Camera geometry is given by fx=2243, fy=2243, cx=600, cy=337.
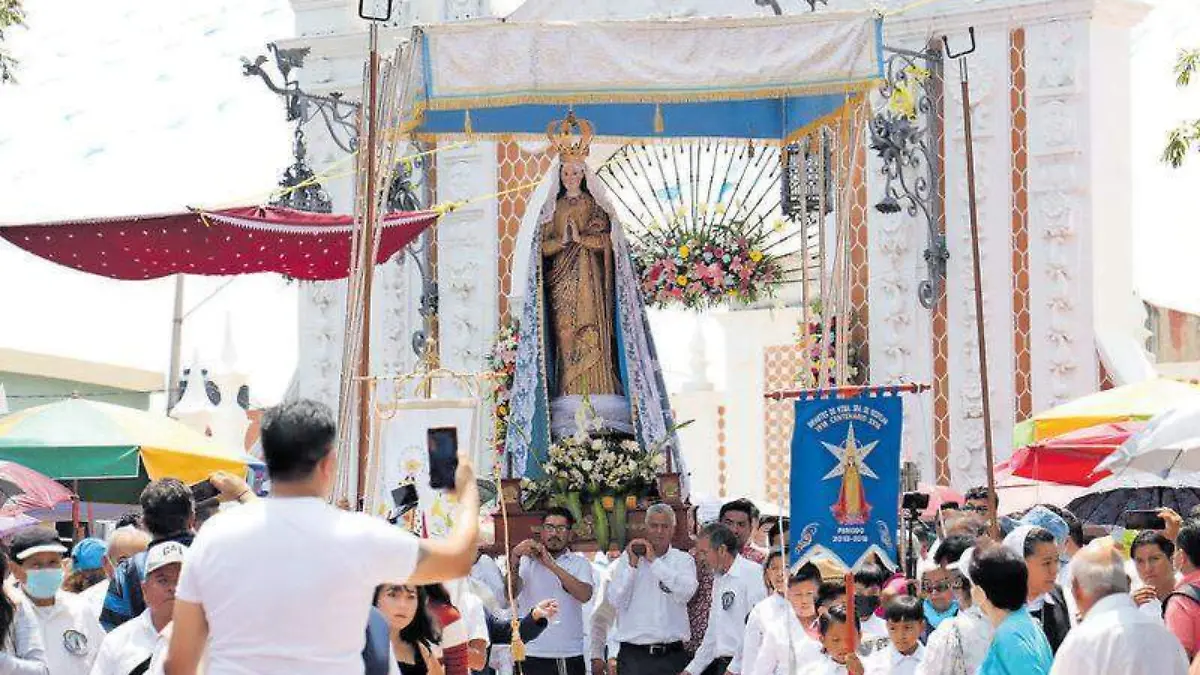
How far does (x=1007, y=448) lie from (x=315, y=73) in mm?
7480

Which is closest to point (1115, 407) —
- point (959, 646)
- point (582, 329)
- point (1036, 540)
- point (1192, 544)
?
point (582, 329)

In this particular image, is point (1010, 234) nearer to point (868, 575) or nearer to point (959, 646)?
point (868, 575)

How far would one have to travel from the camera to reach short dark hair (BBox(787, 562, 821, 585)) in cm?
1039

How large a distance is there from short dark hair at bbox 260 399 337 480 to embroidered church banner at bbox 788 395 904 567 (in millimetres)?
5433

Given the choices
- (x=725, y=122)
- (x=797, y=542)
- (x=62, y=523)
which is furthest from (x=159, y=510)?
(x=62, y=523)

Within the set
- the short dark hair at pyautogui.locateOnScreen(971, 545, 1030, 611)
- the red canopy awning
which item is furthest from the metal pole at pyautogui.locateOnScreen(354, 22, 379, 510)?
the red canopy awning

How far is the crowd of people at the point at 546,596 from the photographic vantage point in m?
5.48

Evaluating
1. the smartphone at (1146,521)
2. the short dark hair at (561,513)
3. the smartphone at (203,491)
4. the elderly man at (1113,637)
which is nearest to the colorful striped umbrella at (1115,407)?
the smartphone at (1146,521)

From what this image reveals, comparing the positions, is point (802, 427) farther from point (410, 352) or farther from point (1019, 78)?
point (410, 352)

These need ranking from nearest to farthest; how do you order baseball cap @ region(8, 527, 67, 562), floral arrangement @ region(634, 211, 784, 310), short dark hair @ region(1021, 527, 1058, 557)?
short dark hair @ region(1021, 527, 1058, 557) → baseball cap @ region(8, 527, 67, 562) → floral arrangement @ region(634, 211, 784, 310)

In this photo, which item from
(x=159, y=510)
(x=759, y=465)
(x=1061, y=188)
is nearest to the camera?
(x=159, y=510)

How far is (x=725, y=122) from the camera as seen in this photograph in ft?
49.8

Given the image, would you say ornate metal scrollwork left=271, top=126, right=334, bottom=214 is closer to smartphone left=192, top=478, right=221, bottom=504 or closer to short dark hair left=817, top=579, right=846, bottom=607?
smartphone left=192, top=478, right=221, bottom=504

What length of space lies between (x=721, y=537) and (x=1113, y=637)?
4.89m
